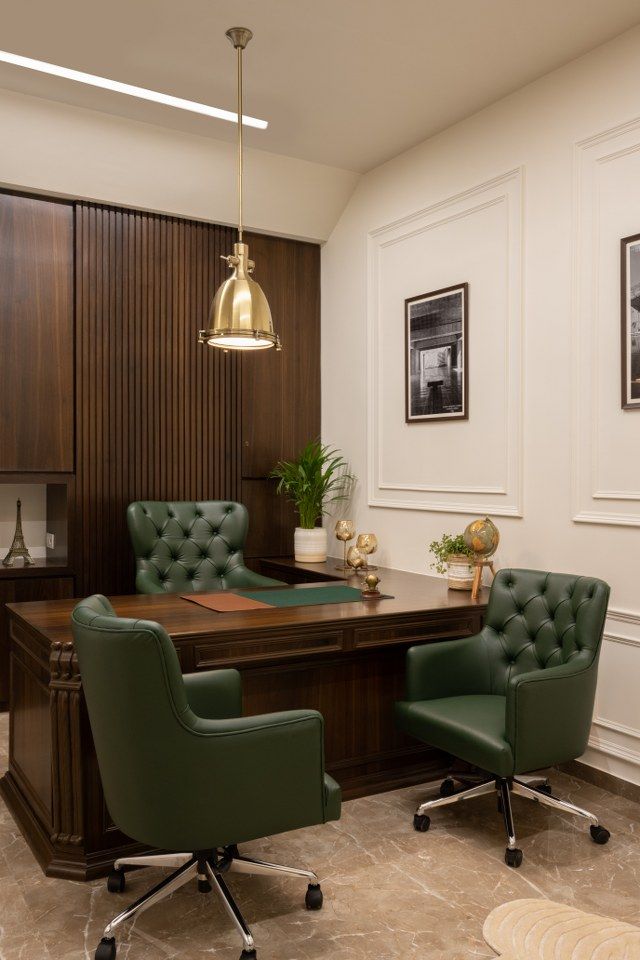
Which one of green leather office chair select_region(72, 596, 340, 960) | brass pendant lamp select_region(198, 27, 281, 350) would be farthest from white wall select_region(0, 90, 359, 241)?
green leather office chair select_region(72, 596, 340, 960)

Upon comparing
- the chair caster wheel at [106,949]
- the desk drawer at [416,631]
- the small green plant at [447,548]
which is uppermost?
the small green plant at [447,548]

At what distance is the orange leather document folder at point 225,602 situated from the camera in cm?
334

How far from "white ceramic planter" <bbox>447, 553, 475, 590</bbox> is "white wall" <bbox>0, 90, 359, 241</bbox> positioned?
261 cm

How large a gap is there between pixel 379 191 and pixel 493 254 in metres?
1.20

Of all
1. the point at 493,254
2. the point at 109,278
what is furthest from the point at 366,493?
the point at 109,278

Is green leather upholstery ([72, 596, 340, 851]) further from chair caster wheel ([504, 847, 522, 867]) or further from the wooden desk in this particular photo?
chair caster wheel ([504, 847, 522, 867])

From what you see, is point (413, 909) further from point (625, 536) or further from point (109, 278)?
point (109, 278)

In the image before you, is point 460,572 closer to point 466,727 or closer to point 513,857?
point 466,727

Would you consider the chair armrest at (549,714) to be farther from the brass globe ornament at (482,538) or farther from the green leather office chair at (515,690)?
the brass globe ornament at (482,538)

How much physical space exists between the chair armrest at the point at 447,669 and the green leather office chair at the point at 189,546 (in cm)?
130

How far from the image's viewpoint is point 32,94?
4086mm

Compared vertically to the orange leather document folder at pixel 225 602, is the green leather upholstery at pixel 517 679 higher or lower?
lower

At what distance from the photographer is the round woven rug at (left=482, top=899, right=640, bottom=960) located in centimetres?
208

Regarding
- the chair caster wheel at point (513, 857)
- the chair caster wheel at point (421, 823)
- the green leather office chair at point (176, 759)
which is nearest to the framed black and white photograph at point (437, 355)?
the chair caster wheel at point (421, 823)
